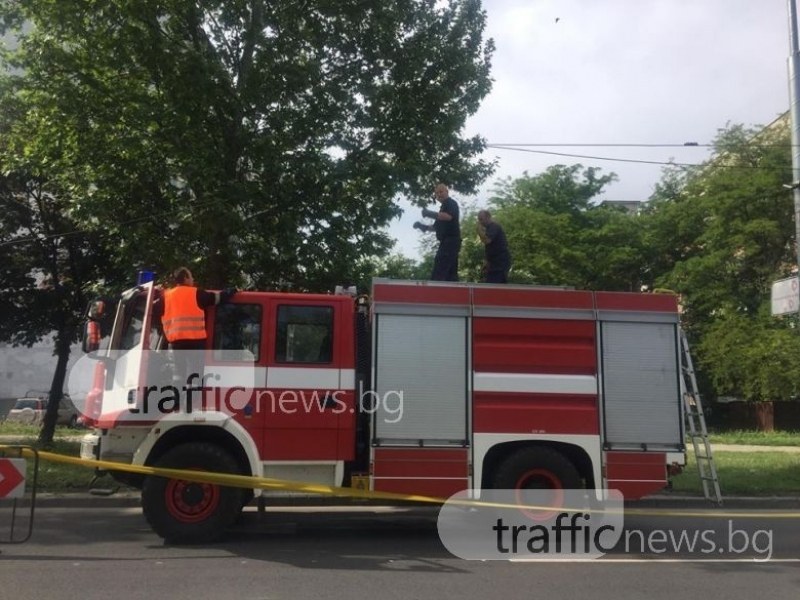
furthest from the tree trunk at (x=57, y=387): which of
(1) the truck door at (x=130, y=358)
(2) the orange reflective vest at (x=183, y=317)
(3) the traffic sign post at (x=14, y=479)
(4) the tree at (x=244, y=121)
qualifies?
(2) the orange reflective vest at (x=183, y=317)

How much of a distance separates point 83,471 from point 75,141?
5.12m

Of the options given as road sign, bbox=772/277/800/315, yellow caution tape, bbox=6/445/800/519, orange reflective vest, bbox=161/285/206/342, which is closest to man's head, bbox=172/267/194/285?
orange reflective vest, bbox=161/285/206/342

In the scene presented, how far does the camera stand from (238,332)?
7.92 meters

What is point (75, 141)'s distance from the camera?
1186 cm

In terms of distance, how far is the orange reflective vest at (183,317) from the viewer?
762 cm

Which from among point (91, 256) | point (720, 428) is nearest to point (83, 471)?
point (91, 256)

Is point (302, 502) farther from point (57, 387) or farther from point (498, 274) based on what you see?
point (57, 387)

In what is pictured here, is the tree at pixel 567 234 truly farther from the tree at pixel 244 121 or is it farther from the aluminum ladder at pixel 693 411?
the aluminum ladder at pixel 693 411

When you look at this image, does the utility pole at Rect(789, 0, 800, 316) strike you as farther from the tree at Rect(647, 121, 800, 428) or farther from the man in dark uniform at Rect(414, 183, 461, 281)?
the tree at Rect(647, 121, 800, 428)

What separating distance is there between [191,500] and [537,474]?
3.58m

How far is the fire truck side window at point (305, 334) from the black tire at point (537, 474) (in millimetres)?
2184

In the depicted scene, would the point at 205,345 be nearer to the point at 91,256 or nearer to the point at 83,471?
the point at 83,471

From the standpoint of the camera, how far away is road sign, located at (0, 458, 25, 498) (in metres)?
7.05

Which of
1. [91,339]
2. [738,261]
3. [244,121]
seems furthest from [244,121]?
[738,261]
